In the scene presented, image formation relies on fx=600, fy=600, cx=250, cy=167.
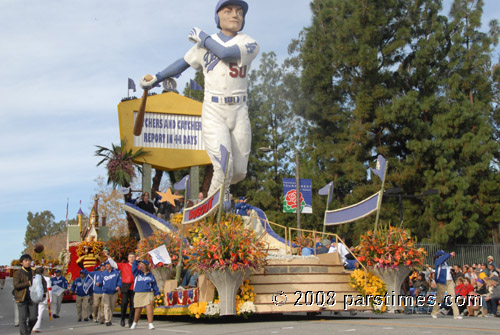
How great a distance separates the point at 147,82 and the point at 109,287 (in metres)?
6.69

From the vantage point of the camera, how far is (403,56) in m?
34.0

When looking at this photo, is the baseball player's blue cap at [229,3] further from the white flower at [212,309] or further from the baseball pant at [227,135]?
the white flower at [212,309]

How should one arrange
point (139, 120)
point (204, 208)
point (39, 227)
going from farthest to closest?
1. point (39, 227)
2. point (139, 120)
3. point (204, 208)

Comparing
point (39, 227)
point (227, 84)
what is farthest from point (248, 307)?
point (39, 227)

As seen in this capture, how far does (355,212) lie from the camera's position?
50.8ft

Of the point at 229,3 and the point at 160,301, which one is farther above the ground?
the point at 229,3

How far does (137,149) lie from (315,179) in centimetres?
1564

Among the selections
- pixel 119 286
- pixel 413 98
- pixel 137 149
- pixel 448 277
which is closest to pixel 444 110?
pixel 413 98

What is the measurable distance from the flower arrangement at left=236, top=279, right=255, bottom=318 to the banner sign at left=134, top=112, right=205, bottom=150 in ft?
33.0

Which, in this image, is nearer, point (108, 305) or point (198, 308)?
point (198, 308)

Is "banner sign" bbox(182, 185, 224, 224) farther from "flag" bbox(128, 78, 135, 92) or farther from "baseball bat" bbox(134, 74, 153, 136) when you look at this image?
"flag" bbox(128, 78, 135, 92)

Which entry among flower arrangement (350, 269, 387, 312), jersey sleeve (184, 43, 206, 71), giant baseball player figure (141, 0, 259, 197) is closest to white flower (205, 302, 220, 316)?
flower arrangement (350, 269, 387, 312)

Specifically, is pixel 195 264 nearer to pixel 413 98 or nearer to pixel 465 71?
pixel 413 98

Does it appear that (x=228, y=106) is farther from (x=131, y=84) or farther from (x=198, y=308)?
(x=131, y=84)
